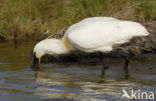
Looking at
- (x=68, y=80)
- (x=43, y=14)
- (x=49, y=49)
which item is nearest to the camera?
(x=68, y=80)

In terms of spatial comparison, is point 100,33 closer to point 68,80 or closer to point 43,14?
point 68,80

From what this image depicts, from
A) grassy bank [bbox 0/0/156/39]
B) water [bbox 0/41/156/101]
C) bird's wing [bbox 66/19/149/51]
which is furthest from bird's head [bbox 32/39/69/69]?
grassy bank [bbox 0/0/156/39]

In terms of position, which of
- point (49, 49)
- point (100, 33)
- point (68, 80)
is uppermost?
point (100, 33)

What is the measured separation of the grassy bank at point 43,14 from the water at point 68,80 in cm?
193

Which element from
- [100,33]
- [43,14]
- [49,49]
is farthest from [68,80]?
[43,14]

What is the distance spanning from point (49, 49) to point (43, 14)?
3534 mm

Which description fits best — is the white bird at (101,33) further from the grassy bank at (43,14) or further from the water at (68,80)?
the grassy bank at (43,14)

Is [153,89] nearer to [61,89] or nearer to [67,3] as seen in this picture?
[61,89]

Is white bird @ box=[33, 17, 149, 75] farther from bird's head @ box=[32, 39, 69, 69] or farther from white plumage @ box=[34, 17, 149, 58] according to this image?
bird's head @ box=[32, 39, 69, 69]

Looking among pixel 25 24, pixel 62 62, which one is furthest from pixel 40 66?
pixel 25 24

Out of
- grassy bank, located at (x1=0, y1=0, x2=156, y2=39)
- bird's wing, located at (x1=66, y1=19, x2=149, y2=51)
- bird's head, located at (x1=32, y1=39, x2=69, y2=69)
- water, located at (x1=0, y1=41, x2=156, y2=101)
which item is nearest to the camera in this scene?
water, located at (x1=0, y1=41, x2=156, y2=101)

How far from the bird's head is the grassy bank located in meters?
2.62

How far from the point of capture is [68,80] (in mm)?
8367

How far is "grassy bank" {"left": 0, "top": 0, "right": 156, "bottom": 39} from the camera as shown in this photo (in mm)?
12263
